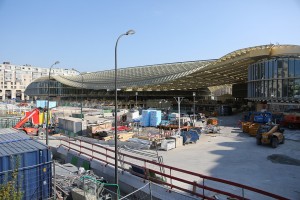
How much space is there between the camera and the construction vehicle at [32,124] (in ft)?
99.4

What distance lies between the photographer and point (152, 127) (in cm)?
3641

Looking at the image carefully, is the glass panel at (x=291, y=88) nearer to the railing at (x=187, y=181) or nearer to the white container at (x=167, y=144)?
the white container at (x=167, y=144)

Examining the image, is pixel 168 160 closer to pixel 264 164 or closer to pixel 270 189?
pixel 264 164

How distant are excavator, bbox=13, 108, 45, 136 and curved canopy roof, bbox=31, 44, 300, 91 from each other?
29937 millimetres

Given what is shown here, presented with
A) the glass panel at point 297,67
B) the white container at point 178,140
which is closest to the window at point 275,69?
the glass panel at point 297,67

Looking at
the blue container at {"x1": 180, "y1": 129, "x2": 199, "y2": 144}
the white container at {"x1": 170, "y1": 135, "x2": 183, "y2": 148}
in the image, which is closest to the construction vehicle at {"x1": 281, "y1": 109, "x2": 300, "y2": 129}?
the blue container at {"x1": 180, "y1": 129, "x2": 199, "y2": 144}

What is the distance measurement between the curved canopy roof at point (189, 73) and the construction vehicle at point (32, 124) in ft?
98.1

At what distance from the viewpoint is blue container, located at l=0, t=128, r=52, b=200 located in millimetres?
11000

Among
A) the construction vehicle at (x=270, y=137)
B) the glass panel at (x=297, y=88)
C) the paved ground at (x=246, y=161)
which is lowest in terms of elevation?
the paved ground at (x=246, y=161)

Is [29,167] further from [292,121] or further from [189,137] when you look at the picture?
[292,121]

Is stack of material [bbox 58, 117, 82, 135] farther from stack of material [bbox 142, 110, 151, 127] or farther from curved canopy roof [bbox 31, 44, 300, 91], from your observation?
curved canopy roof [bbox 31, 44, 300, 91]

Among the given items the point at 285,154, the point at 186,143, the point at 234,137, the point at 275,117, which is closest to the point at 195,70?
the point at 275,117

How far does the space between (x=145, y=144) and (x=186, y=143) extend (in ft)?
13.9

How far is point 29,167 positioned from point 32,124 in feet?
80.5
